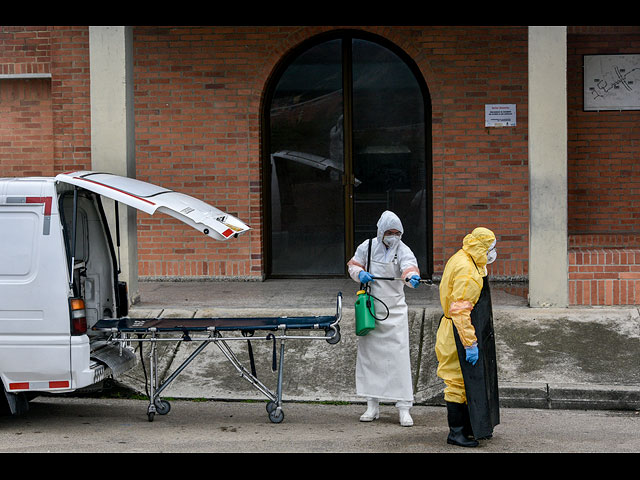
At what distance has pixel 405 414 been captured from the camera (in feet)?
25.1

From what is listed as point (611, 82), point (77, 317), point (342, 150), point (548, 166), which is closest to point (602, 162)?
point (611, 82)

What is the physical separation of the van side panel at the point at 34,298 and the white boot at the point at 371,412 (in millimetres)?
2419

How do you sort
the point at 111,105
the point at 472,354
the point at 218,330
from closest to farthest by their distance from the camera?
the point at 472,354 → the point at 218,330 → the point at 111,105

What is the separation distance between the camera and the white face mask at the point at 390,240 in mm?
7719

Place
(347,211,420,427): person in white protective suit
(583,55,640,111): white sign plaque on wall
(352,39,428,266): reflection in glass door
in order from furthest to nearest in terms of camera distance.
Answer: (352,39,428,266): reflection in glass door
(583,55,640,111): white sign plaque on wall
(347,211,420,427): person in white protective suit

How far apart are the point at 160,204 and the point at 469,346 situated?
99.9 inches

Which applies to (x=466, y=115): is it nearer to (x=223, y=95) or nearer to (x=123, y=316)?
(x=223, y=95)

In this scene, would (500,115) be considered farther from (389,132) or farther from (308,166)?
(308,166)

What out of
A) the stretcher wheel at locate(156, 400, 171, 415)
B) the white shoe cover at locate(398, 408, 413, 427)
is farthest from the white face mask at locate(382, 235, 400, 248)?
the stretcher wheel at locate(156, 400, 171, 415)

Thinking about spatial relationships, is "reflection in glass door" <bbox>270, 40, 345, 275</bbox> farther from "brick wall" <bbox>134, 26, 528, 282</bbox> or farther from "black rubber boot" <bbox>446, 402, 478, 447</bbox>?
"black rubber boot" <bbox>446, 402, 478, 447</bbox>

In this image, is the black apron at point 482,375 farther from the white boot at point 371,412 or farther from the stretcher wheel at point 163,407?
the stretcher wheel at point 163,407

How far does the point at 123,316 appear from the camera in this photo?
8.26 m

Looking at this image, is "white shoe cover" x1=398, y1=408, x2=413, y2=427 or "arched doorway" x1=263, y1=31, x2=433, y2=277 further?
"arched doorway" x1=263, y1=31, x2=433, y2=277

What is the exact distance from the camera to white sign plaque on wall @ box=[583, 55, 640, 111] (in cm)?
1186
